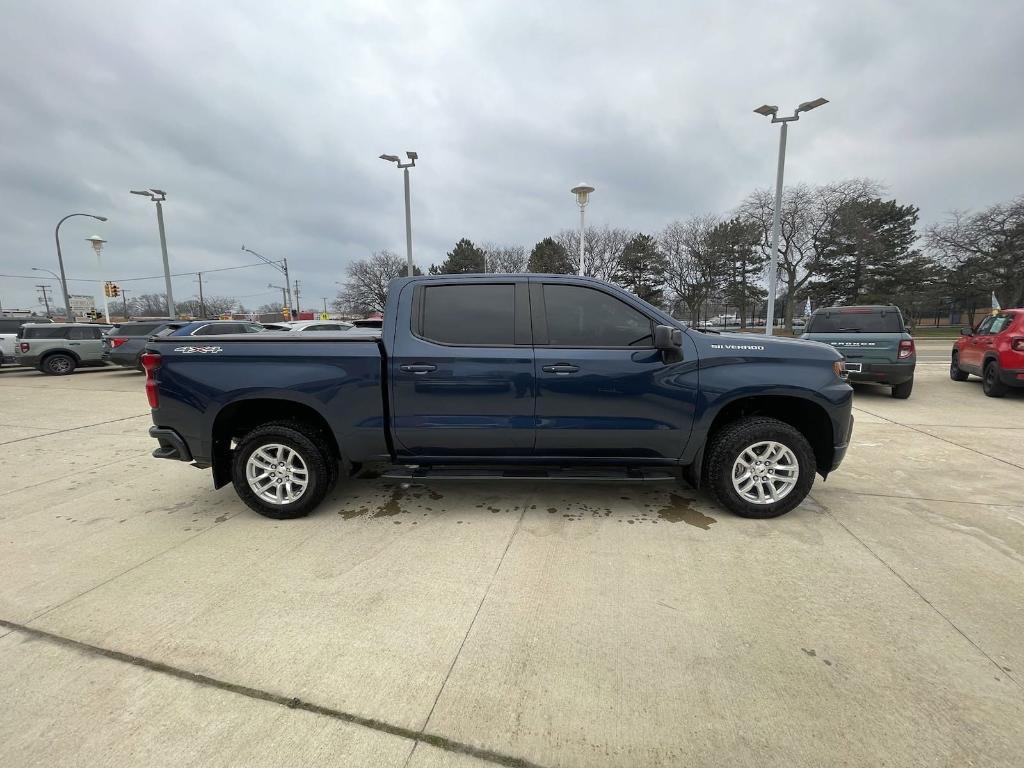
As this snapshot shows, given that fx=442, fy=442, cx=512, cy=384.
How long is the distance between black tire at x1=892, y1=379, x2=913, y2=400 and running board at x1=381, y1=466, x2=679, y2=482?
732 centimetres

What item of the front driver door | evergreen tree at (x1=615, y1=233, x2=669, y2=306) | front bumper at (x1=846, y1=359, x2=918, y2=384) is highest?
evergreen tree at (x1=615, y1=233, x2=669, y2=306)

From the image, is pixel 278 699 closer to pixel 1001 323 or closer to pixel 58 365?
pixel 1001 323

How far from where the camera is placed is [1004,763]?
5.10 ft

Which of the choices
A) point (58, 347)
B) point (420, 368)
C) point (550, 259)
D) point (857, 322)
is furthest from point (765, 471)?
point (550, 259)

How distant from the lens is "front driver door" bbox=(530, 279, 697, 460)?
10.7 feet

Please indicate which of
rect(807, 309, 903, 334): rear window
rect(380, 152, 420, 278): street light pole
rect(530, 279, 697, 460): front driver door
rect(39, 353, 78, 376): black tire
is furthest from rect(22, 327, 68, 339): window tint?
rect(807, 309, 903, 334): rear window

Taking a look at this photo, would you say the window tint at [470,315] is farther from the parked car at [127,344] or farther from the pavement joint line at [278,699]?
the parked car at [127,344]

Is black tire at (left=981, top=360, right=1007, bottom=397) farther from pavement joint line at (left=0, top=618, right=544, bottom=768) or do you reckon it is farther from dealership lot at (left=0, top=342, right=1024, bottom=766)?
pavement joint line at (left=0, top=618, right=544, bottom=768)

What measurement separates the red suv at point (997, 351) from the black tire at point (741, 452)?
286 inches

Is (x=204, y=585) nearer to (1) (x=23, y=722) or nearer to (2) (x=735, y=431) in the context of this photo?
(1) (x=23, y=722)

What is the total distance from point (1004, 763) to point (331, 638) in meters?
2.71

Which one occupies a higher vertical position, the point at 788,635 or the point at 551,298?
the point at 551,298

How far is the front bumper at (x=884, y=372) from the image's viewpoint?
7633mm

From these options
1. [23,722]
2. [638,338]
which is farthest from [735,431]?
[23,722]
